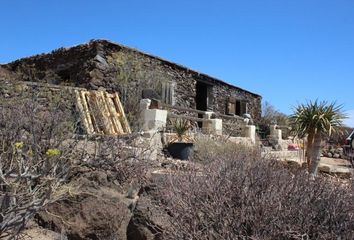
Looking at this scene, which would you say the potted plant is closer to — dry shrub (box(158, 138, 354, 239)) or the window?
dry shrub (box(158, 138, 354, 239))

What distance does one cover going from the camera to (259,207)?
11.5ft

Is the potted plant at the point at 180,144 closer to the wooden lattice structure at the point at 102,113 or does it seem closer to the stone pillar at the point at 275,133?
the wooden lattice structure at the point at 102,113

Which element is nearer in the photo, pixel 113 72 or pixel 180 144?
pixel 180 144

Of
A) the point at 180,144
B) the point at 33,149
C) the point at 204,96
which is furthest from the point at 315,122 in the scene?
the point at 204,96

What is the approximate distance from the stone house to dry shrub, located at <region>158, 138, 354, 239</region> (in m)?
8.30

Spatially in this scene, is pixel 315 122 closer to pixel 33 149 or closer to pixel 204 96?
pixel 33 149

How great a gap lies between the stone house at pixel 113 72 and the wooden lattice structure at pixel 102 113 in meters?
1.11

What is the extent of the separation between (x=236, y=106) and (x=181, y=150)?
13.3m

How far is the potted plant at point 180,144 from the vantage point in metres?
10.7

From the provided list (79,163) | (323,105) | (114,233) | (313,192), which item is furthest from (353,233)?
(323,105)

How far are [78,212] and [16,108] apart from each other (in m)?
2.85

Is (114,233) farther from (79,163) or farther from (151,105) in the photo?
(151,105)

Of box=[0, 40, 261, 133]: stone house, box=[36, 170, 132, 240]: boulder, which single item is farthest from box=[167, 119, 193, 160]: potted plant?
box=[36, 170, 132, 240]: boulder

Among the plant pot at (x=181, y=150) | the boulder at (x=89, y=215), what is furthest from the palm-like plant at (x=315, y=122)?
the boulder at (x=89, y=215)
